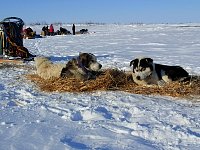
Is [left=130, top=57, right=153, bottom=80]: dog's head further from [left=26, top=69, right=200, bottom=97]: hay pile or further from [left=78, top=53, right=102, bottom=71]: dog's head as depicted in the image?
[left=78, top=53, right=102, bottom=71]: dog's head

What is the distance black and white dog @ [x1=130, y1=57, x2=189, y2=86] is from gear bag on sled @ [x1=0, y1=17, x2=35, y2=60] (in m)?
6.32

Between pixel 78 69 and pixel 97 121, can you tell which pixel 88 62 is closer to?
pixel 78 69

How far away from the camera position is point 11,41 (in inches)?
489

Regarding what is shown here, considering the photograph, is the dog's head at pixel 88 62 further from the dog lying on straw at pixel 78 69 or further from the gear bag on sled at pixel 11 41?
the gear bag on sled at pixel 11 41

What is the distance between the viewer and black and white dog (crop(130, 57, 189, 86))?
258 inches

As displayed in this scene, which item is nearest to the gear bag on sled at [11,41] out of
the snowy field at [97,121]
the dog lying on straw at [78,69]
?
the dog lying on straw at [78,69]

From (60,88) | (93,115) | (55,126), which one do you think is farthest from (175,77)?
(55,126)

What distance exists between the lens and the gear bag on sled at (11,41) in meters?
12.3

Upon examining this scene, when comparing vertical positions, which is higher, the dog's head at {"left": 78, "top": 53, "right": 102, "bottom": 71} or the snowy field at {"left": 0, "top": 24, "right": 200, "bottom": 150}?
the dog's head at {"left": 78, "top": 53, "right": 102, "bottom": 71}

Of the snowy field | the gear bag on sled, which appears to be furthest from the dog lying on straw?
the gear bag on sled

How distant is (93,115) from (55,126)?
0.65 m

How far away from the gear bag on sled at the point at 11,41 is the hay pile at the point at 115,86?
520 cm

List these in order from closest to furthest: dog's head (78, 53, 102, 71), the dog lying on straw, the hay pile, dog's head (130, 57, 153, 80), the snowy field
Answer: the snowy field
the hay pile
dog's head (130, 57, 153, 80)
the dog lying on straw
dog's head (78, 53, 102, 71)

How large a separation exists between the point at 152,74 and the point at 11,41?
6.92 m
